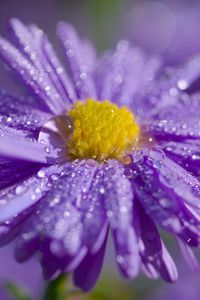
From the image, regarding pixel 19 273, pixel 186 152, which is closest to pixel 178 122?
pixel 186 152

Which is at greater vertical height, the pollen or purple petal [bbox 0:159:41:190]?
the pollen

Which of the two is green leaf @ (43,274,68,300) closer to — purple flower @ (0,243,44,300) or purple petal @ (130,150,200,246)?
purple petal @ (130,150,200,246)

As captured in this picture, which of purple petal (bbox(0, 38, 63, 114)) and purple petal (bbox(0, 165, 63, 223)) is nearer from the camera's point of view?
purple petal (bbox(0, 165, 63, 223))

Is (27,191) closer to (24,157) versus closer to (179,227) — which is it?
(24,157)

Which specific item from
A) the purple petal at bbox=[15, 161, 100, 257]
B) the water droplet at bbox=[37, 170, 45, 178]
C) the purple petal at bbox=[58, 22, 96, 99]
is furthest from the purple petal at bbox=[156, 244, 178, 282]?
the purple petal at bbox=[58, 22, 96, 99]

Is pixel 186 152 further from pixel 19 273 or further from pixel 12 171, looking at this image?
pixel 19 273

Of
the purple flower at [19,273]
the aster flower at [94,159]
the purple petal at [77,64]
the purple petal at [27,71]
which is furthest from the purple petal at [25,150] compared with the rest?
the purple flower at [19,273]

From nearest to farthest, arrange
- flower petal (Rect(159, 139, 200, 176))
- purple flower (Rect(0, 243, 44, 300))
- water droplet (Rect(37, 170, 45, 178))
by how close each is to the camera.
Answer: water droplet (Rect(37, 170, 45, 178)) < flower petal (Rect(159, 139, 200, 176)) < purple flower (Rect(0, 243, 44, 300))

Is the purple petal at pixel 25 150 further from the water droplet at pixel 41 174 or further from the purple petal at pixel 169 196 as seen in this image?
the purple petal at pixel 169 196
